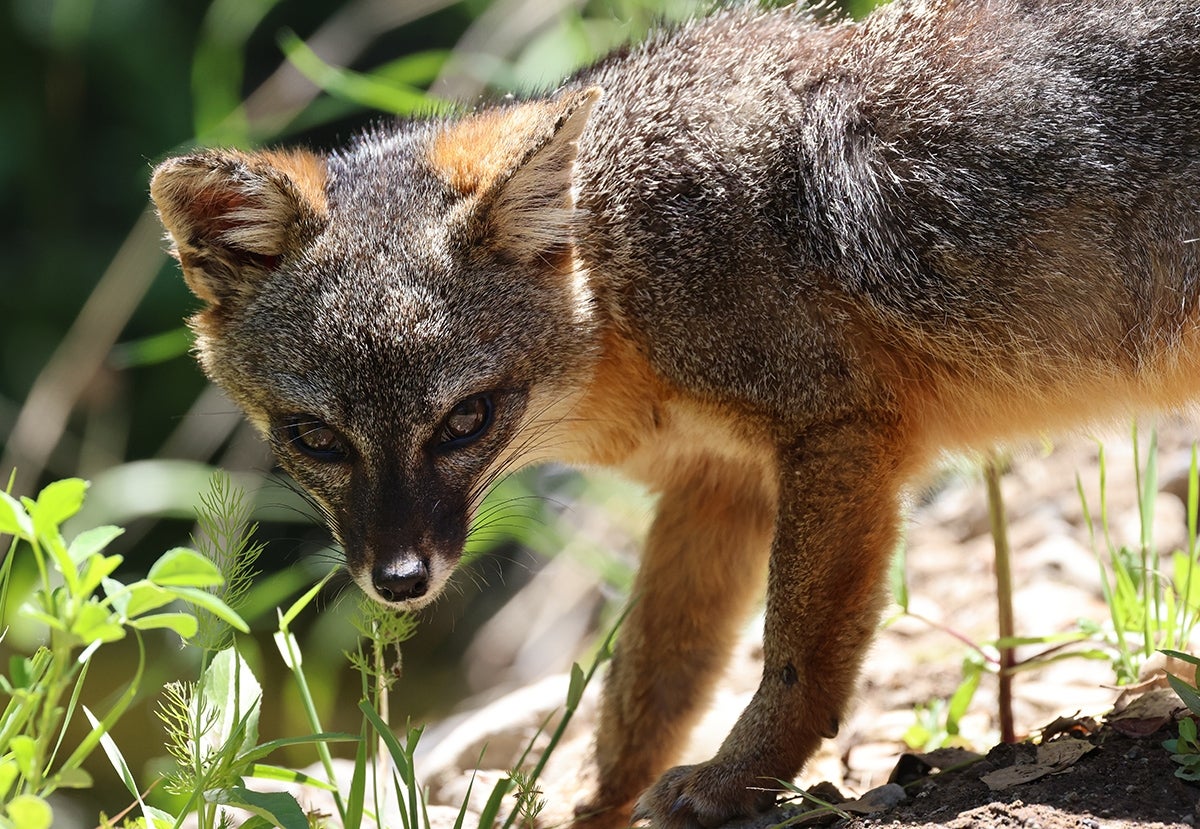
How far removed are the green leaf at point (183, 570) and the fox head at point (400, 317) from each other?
98 cm

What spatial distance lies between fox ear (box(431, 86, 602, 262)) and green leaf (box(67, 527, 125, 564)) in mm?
1541

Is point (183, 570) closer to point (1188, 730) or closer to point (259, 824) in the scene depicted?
point (259, 824)

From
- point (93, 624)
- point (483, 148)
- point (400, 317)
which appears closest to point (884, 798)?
point (400, 317)

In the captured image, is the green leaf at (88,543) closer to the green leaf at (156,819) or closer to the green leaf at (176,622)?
the green leaf at (176,622)

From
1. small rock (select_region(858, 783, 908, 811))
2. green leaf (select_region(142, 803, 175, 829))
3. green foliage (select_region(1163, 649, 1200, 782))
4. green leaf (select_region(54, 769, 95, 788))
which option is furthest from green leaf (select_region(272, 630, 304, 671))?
green foliage (select_region(1163, 649, 1200, 782))

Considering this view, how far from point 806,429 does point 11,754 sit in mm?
1874

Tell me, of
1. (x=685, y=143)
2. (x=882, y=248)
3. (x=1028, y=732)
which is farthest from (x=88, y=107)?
(x=1028, y=732)

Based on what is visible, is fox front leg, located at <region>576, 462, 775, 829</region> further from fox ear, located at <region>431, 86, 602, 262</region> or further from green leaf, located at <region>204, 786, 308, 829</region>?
green leaf, located at <region>204, 786, 308, 829</region>

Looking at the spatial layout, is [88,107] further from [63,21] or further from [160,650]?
[160,650]

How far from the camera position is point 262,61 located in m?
8.27

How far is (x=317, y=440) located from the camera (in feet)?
10.8

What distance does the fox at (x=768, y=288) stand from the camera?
3148 mm

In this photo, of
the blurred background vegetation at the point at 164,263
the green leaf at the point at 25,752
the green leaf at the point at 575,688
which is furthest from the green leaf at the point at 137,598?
the blurred background vegetation at the point at 164,263

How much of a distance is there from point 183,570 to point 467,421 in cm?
131
